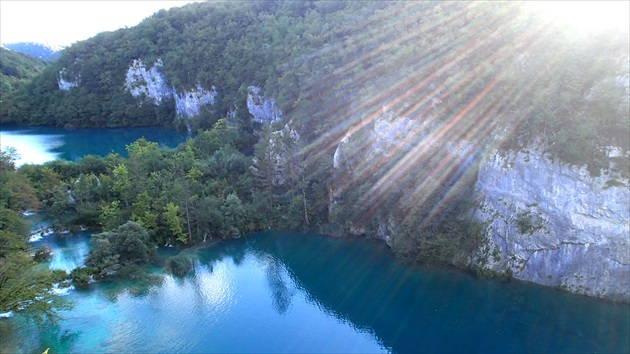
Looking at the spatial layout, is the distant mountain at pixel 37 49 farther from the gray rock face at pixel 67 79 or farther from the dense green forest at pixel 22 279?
the dense green forest at pixel 22 279

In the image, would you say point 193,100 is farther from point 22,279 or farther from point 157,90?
point 22,279

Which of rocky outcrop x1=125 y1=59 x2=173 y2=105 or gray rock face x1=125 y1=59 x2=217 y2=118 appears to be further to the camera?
rocky outcrop x1=125 y1=59 x2=173 y2=105

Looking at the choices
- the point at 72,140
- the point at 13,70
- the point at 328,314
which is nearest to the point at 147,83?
the point at 72,140

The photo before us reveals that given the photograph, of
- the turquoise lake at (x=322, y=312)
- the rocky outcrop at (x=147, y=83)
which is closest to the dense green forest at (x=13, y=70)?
the rocky outcrop at (x=147, y=83)

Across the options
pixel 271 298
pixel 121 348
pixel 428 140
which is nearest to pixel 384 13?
pixel 428 140

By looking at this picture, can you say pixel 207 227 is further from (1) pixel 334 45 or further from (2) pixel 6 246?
(1) pixel 334 45

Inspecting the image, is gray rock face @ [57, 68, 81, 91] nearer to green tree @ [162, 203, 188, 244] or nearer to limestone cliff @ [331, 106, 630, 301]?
green tree @ [162, 203, 188, 244]

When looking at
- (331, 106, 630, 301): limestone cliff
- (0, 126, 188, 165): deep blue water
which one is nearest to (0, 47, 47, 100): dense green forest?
(0, 126, 188, 165): deep blue water
